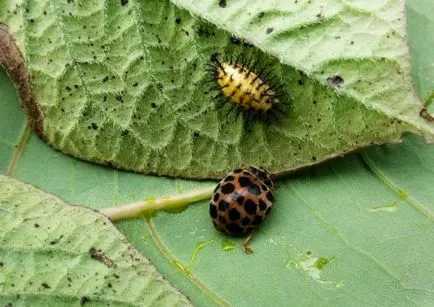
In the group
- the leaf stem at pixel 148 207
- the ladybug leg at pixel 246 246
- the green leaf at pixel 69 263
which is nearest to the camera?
the green leaf at pixel 69 263

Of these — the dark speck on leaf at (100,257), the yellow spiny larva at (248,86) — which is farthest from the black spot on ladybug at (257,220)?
the dark speck on leaf at (100,257)

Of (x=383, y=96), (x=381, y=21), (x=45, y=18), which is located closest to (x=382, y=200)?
(x=383, y=96)

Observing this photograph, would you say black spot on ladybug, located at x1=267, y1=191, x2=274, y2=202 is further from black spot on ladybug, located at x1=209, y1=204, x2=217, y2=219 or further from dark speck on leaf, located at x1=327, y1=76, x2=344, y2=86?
dark speck on leaf, located at x1=327, y1=76, x2=344, y2=86

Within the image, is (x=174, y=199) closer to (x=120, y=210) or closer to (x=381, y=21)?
(x=120, y=210)

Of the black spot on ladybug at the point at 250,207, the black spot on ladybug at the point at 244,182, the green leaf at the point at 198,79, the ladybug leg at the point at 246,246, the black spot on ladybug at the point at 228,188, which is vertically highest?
the green leaf at the point at 198,79

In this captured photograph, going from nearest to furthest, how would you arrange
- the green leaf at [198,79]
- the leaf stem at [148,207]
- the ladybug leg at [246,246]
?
the green leaf at [198,79], the ladybug leg at [246,246], the leaf stem at [148,207]

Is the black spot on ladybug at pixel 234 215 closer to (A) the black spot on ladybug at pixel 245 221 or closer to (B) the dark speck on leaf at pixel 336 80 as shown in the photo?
(A) the black spot on ladybug at pixel 245 221

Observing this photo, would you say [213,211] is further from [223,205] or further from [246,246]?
[246,246]
